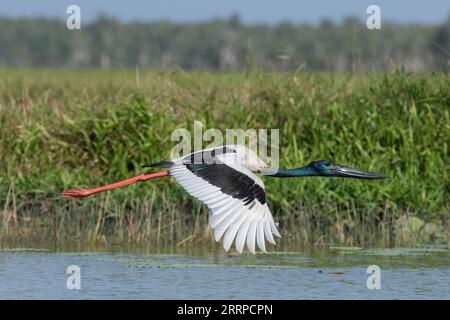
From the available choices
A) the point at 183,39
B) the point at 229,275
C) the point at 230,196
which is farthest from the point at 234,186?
the point at 183,39

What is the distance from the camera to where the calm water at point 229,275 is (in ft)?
29.2

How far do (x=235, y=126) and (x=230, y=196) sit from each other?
428 centimetres

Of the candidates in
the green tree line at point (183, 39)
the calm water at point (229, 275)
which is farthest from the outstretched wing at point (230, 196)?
the green tree line at point (183, 39)

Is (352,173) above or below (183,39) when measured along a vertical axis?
below

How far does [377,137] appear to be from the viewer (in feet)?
42.3

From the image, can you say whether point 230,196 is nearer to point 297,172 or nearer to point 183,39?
point 297,172

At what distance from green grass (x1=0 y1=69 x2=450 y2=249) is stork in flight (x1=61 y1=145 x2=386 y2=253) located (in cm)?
120

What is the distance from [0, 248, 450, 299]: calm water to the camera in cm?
891

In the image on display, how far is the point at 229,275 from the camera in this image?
9.58 metres

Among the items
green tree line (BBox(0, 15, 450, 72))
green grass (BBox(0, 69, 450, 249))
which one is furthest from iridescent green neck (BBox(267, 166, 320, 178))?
green tree line (BBox(0, 15, 450, 72))

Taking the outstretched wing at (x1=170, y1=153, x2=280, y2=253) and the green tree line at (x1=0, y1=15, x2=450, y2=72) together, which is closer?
the outstretched wing at (x1=170, y1=153, x2=280, y2=253)

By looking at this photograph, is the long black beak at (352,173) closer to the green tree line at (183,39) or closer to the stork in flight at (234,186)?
the stork in flight at (234,186)

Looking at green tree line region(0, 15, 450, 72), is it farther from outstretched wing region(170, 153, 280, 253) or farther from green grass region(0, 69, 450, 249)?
outstretched wing region(170, 153, 280, 253)
